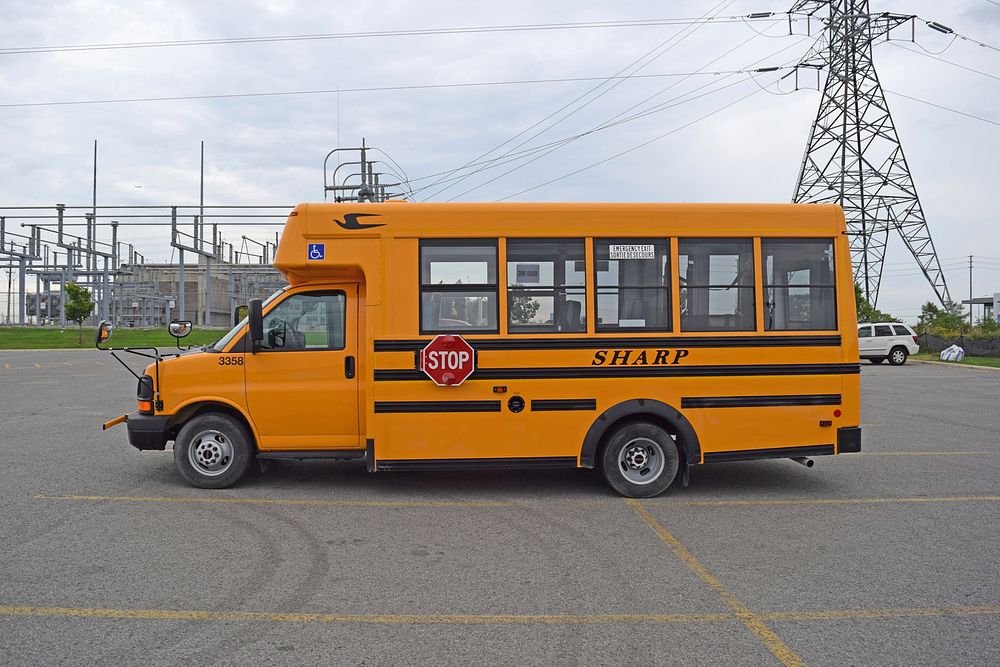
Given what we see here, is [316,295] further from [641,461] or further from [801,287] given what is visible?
[801,287]

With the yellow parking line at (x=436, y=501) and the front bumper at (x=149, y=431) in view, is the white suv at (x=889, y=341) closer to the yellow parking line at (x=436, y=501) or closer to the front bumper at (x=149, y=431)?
the yellow parking line at (x=436, y=501)

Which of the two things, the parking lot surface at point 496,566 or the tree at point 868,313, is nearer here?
the parking lot surface at point 496,566

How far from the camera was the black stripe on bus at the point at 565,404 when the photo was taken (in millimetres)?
6910

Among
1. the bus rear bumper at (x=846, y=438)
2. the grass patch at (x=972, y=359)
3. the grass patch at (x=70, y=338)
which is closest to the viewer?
the bus rear bumper at (x=846, y=438)

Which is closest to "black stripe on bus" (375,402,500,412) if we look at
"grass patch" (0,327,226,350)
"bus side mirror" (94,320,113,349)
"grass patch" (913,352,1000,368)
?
"bus side mirror" (94,320,113,349)

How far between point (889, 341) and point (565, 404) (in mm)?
28329

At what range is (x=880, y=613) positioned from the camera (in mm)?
4355

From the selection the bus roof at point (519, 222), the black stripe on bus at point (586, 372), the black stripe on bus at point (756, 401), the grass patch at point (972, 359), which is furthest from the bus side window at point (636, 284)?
the grass patch at point (972, 359)

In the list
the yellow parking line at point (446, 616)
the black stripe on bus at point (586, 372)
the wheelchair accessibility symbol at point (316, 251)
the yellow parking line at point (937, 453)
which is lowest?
the yellow parking line at point (446, 616)

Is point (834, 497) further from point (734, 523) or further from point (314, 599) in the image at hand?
point (314, 599)

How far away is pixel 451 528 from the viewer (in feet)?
19.8

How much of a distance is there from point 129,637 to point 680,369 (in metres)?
4.77

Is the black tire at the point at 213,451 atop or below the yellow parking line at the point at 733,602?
atop

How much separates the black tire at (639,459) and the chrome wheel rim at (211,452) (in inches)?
→ 139
